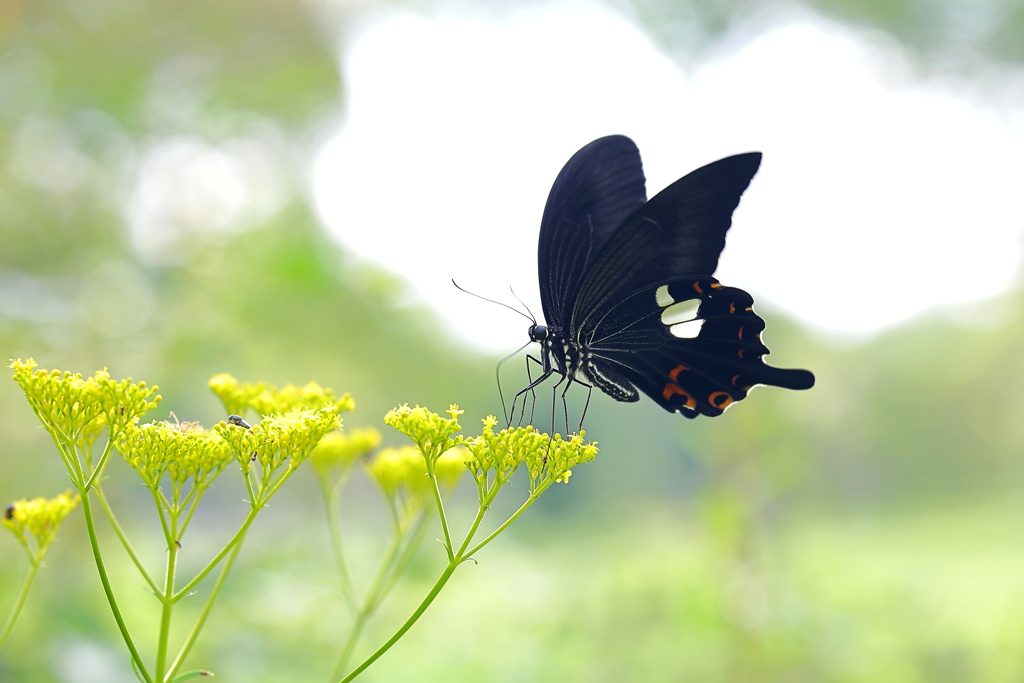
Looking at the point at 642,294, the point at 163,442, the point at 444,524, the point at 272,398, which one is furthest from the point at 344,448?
the point at 642,294

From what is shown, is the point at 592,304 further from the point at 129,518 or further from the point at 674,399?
the point at 129,518

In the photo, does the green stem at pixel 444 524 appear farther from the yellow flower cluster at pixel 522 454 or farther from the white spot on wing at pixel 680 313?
the white spot on wing at pixel 680 313

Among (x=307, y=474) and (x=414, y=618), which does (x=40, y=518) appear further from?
(x=307, y=474)

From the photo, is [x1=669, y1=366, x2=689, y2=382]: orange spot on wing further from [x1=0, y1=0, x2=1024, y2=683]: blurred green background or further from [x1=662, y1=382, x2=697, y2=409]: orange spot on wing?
[x1=0, y1=0, x2=1024, y2=683]: blurred green background

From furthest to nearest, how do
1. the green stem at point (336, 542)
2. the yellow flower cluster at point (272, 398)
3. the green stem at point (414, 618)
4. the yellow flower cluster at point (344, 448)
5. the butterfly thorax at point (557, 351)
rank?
the butterfly thorax at point (557, 351) → the yellow flower cluster at point (344, 448) → the green stem at point (336, 542) → the yellow flower cluster at point (272, 398) → the green stem at point (414, 618)

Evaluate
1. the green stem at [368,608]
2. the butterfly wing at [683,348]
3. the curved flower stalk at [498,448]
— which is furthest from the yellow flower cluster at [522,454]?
the butterfly wing at [683,348]

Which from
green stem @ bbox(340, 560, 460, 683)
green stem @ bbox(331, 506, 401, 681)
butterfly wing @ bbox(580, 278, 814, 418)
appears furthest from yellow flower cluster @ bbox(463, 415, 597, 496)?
butterfly wing @ bbox(580, 278, 814, 418)
